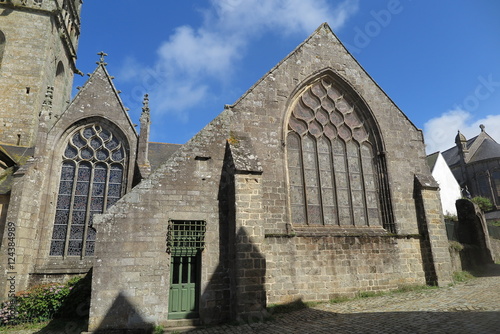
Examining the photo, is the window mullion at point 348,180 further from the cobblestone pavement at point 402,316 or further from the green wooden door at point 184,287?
the green wooden door at point 184,287

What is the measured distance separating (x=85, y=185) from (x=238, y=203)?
Result: 6.71m

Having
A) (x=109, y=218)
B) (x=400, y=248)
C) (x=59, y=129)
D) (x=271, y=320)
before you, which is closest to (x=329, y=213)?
(x=400, y=248)

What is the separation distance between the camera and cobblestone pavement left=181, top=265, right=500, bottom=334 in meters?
5.76

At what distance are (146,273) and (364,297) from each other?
587 cm

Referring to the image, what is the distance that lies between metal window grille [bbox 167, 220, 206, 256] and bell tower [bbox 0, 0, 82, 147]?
35.3ft

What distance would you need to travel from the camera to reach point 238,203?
26.1 feet

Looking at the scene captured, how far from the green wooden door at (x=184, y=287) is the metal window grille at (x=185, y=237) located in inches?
7.4

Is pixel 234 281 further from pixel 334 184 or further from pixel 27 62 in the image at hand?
pixel 27 62

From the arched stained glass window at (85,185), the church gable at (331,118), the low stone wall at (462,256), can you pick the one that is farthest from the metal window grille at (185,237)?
the low stone wall at (462,256)

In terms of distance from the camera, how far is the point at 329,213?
9922mm

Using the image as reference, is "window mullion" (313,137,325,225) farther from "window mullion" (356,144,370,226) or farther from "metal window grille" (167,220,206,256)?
"metal window grille" (167,220,206,256)

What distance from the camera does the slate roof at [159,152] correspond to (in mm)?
14205

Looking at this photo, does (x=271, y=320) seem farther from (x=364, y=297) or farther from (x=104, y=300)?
(x=104, y=300)

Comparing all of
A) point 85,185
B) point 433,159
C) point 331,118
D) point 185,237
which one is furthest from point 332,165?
point 433,159
